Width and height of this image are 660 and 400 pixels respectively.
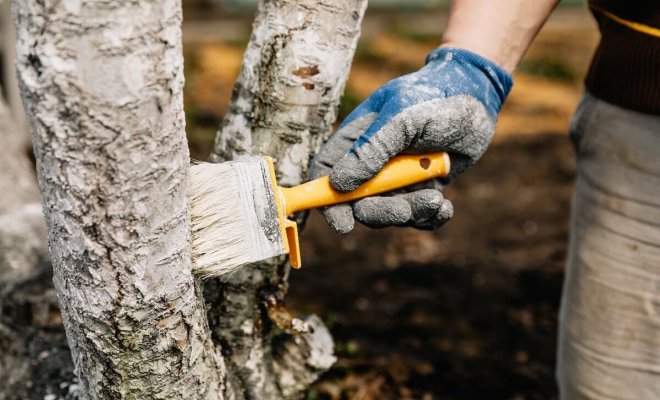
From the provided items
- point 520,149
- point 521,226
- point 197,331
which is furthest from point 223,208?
point 520,149

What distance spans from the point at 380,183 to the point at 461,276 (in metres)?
2.20

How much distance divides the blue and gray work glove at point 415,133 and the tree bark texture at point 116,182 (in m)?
0.38

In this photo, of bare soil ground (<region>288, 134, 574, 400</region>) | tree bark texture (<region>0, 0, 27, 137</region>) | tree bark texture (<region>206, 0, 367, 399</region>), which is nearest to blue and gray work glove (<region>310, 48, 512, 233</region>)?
tree bark texture (<region>206, 0, 367, 399</region>)

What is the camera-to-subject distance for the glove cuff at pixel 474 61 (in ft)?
5.48

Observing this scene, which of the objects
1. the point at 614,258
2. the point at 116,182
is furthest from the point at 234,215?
the point at 614,258

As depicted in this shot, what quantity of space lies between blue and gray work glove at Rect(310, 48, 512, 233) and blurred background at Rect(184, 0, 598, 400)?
3.50 ft

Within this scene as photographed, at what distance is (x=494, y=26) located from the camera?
1716 millimetres

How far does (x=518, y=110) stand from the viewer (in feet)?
19.8

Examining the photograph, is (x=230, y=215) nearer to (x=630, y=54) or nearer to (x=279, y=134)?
(x=279, y=134)

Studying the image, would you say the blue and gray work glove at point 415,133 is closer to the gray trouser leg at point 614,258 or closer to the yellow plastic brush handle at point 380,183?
the yellow plastic brush handle at point 380,183

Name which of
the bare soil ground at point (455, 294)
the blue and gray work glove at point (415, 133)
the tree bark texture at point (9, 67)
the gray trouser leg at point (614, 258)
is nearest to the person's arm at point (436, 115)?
the blue and gray work glove at point (415, 133)

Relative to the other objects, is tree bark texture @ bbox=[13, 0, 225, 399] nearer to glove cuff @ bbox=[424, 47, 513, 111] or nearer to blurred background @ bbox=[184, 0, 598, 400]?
glove cuff @ bbox=[424, 47, 513, 111]

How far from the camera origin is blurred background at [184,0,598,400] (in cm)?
275

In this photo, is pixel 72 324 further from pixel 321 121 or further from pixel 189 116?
pixel 189 116
